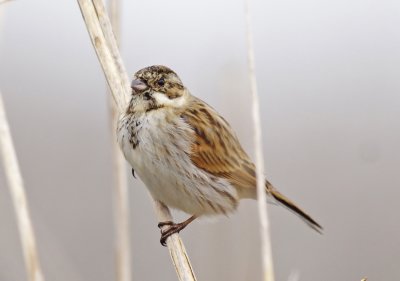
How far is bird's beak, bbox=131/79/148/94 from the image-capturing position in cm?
347

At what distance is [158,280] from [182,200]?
1.72m

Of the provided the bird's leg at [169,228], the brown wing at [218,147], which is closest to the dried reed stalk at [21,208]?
the bird's leg at [169,228]

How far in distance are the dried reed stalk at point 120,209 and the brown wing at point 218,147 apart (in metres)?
0.46

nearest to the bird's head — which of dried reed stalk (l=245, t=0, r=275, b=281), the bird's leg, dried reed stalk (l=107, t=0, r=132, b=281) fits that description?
dried reed stalk (l=107, t=0, r=132, b=281)

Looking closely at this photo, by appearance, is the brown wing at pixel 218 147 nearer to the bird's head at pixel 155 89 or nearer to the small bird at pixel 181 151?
the small bird at pixel 181 151

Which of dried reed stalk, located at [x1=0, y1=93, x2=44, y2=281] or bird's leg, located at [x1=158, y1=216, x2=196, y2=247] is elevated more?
dried reed stalk, located at [x1=0, y1=93, x2=44, y2=281]

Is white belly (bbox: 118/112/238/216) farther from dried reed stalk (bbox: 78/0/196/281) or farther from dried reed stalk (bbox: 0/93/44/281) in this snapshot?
dried reed stalk (bbox: 0/93/44/281)

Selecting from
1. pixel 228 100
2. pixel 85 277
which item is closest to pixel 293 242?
pixel 85 277

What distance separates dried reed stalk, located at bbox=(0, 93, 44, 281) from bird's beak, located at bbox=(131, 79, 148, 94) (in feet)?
2.48

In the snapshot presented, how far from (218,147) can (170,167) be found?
30 cm

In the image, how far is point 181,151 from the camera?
144 inches

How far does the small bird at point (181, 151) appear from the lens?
3516mm

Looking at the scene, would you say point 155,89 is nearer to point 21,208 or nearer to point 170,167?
point 170,167

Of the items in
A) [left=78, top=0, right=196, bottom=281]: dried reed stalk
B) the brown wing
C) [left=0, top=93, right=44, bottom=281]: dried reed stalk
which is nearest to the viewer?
[left=0, top=93, right=44, bottom=281]: dried reed stalk
